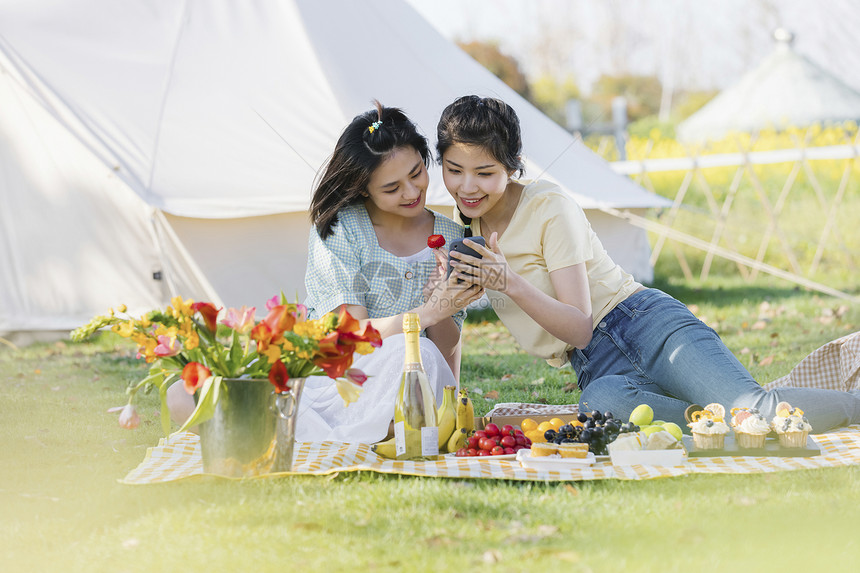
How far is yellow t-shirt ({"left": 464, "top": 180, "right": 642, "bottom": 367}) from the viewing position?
2.66 m

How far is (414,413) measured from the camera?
239 cm

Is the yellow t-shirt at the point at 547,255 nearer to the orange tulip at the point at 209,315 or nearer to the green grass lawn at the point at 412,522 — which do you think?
the green grass lawn at the point at 412,522

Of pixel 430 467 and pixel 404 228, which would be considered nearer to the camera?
pixel 430 467

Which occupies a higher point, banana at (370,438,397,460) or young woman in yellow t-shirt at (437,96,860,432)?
young woman in yellow t-shirt at (437,96,860,432)

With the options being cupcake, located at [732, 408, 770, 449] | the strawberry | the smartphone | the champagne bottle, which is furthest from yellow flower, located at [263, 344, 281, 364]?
cupcake, located at [732, 408, 770, 449]

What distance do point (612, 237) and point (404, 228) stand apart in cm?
373

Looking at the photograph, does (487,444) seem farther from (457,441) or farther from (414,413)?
(414,413)

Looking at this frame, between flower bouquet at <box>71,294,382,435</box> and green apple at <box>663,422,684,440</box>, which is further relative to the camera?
green apple at <box>663,422,684,440</box>

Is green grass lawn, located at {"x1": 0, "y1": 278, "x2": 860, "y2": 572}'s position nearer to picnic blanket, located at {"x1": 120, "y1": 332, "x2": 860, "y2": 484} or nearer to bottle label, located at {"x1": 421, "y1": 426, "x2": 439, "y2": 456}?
picnic blanket, located at {"x1": 120, "y1": 332, "x2": 860, "y2": 484}

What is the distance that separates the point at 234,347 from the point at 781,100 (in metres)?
15.7

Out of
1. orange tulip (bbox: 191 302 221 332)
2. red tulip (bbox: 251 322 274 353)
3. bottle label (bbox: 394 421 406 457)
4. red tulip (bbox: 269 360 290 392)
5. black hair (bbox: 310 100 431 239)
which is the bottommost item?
bottle label (bbox: 394 421 406 457)

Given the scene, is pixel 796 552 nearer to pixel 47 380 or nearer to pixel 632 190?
pixel 47 380

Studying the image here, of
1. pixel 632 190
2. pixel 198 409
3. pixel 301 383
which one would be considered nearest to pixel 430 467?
pixel 301 383

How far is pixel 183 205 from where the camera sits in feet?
16.6
